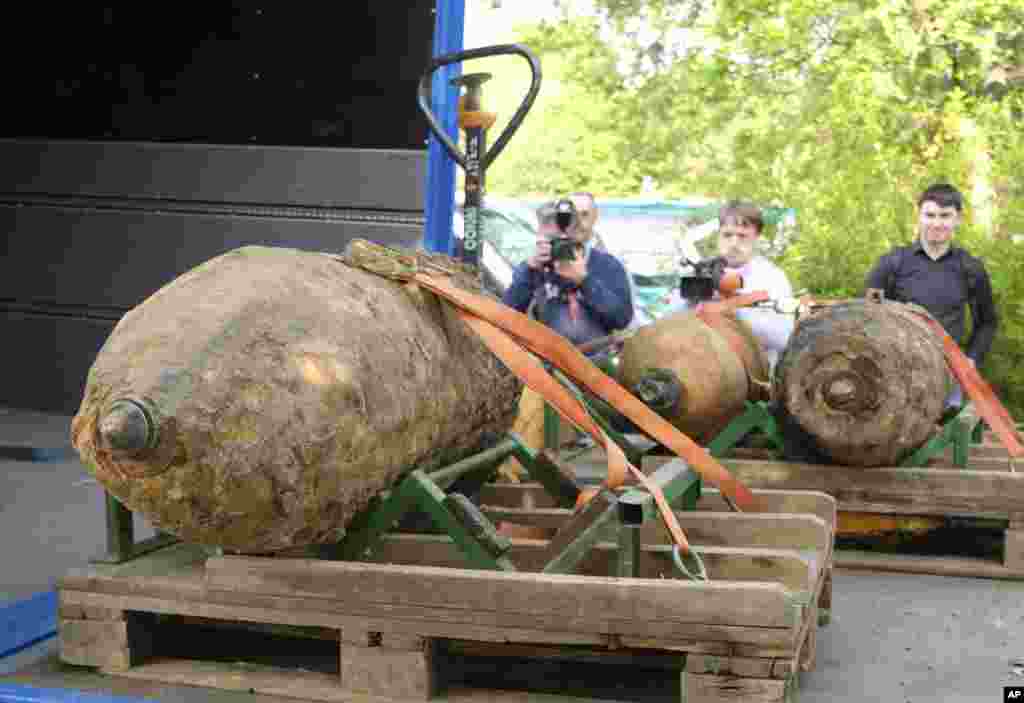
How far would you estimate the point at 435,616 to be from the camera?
329 cm

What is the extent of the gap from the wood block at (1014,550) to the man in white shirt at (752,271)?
1790 millimetres

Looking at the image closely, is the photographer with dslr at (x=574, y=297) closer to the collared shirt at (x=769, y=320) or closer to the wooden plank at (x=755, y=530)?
the collared shirt at (x=769, y=320)

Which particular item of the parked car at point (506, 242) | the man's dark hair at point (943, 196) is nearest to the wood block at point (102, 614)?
the man's dark hair at point (943, 196)

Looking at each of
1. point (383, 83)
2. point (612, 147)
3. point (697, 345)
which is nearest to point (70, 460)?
point (383, 83)

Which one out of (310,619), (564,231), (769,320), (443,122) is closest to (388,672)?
(310,619)

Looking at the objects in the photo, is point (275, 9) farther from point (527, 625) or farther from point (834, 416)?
point (527, 625)

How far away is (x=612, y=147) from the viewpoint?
27.8 m

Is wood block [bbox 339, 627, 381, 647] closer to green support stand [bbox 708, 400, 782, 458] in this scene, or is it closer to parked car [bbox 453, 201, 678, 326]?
green support stand [bbox 708, 400, 782, 458]

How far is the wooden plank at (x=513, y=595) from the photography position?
3123mm

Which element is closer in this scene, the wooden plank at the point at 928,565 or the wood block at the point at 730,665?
the wood block at the point at 730,665

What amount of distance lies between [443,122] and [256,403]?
3.37m

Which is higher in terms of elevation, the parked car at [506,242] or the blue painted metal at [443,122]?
the blue painted metal at [443,122]

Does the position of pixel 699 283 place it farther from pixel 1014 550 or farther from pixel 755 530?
pixel 755 530

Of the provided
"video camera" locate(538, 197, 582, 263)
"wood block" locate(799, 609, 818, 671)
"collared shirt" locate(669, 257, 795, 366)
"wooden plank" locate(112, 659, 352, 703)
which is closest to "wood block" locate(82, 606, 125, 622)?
"wooden plank" locate(112, 659, 352, 703)
